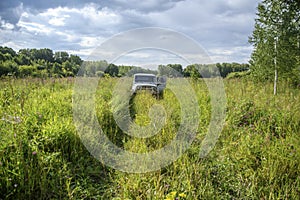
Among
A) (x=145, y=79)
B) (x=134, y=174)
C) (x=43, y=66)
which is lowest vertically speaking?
(x=134, y=174)

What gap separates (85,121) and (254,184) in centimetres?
311

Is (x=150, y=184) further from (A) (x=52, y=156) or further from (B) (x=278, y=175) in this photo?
(B) (x=278, y=175)

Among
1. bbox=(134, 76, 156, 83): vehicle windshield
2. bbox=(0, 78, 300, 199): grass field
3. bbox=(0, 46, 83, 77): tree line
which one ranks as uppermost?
bbox=(0, 46, 83, 77): tree line

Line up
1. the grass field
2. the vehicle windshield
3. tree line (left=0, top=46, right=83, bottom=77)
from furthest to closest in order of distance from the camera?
the vehicle windshield < tree line (left=0, top=46, right=83, bottom=77) < the grass field

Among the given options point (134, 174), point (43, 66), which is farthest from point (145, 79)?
point (134, 174)

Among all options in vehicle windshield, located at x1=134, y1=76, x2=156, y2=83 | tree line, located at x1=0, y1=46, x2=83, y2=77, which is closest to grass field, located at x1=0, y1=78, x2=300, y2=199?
tree line, located at x1=0, y1=46, x2=83, y2=77

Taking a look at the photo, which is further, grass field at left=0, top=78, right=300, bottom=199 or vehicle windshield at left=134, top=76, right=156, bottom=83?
vehicle windshield at left=134, top=76, right=156, bottom=83

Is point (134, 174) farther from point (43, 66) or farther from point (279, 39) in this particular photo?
point (43, 66)

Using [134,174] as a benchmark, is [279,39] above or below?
above

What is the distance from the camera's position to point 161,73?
34.6ft

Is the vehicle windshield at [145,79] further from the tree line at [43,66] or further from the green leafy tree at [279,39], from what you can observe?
the green leafy tree at [279,39]

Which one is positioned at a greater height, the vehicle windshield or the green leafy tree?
the green leafy tree

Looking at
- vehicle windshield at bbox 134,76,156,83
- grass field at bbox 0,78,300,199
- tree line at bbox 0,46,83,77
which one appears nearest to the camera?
grass field at bbox 0,78,300,199

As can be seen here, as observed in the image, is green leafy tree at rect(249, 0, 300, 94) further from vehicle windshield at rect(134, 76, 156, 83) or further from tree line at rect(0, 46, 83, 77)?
tree line at rect(0, 46, 83, 77)
